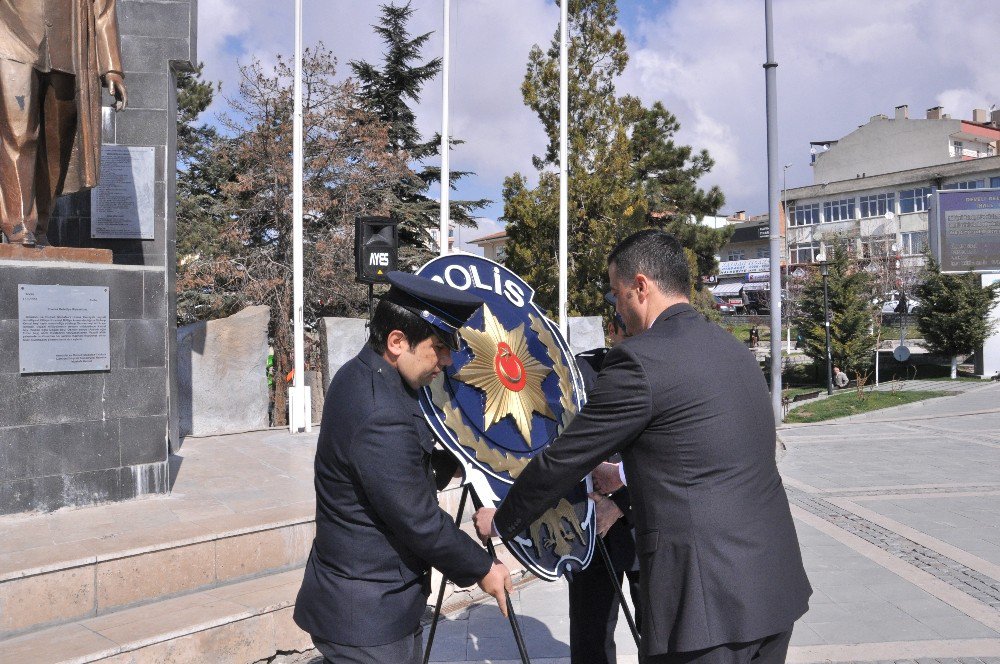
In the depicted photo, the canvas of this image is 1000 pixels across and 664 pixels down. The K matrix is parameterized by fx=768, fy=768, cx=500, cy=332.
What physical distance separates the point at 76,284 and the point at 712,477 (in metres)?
5.14

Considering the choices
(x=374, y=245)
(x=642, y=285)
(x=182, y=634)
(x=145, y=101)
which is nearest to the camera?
(x=642, y=285)

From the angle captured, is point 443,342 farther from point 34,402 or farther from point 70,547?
point 34,402

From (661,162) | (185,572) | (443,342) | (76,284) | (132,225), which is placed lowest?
(185,572)

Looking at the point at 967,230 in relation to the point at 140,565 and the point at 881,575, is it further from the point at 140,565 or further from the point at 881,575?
the point at 140,565

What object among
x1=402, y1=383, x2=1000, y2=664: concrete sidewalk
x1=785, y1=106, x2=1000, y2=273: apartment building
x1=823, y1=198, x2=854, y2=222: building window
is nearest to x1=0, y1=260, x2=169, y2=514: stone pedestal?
x1=402, y1=383, x2=1000, y2=664: concrete sidewalk

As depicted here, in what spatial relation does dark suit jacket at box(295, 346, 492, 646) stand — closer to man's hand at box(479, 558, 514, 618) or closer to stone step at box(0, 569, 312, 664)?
man's hand at box(479, 558, 514, 618)

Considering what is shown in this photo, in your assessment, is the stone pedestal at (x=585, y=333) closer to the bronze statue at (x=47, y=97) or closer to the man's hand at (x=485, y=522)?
the bronze statue at (x=47, y=97)

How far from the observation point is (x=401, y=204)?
21328 millimetres

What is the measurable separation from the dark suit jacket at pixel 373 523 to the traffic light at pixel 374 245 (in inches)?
253

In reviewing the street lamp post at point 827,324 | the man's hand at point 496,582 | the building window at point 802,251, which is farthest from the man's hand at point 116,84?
the building window at point 802,251

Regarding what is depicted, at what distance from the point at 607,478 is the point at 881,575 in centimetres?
351

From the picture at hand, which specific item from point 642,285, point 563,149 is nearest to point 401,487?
point 642,285

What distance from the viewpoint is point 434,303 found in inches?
93.8

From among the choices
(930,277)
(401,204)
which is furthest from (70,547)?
(930,277)
